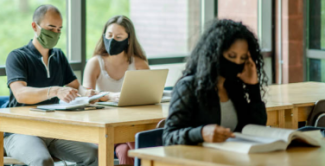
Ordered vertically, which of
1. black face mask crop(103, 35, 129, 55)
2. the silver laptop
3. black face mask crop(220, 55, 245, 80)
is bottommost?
the silver laptop

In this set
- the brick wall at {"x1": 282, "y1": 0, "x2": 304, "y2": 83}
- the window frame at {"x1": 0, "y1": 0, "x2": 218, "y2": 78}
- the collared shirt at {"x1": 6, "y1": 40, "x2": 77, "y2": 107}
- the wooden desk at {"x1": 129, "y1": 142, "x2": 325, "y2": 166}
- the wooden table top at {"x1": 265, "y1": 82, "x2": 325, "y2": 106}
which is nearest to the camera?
the wooden desk at {"x1": 129, "y1": 142, "x2": 325, "y2": 166}

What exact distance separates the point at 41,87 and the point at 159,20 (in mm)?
2592

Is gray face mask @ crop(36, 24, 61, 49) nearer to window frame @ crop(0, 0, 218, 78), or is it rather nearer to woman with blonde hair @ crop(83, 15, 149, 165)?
woman with blonde hair @ crop(83, 15, 149, 165)

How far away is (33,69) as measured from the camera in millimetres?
3432

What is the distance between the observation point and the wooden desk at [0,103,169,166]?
2717mm

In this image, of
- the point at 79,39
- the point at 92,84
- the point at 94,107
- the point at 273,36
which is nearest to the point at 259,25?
A: the point at 273,36

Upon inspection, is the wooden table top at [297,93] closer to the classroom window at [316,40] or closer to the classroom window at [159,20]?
the classroom window at [159,20]

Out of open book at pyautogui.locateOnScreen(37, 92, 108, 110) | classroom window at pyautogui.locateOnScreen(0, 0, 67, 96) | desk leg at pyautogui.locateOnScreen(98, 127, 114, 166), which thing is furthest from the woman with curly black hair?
classroom window at pyautogui.locateOnScreen(0, 0, 67, 96)

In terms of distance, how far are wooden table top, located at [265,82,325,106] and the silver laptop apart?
69 centimetres

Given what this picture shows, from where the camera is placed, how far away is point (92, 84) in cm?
375

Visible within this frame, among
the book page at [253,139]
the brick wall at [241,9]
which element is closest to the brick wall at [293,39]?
the brick wall at [241,9]

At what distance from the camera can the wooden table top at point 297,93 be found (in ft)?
11.9

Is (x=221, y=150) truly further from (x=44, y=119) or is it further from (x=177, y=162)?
(x=44, y=119)

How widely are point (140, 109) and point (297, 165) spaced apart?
5.01ft
